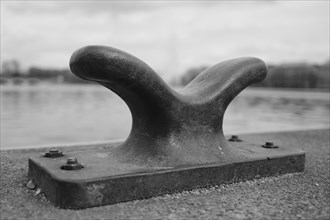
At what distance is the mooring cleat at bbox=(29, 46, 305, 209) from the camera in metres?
4.14

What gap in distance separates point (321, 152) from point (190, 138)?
11.8 ft

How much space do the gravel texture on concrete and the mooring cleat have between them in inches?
4.6

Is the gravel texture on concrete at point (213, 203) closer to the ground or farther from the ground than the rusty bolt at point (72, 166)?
closer to the ground

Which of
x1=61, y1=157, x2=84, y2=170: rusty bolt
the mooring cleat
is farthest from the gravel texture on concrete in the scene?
x1=61, y1=157, x2=84, y2=170: rusty bolt

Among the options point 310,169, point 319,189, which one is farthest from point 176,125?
point 310,169

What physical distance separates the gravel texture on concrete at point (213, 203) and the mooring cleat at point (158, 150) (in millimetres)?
117

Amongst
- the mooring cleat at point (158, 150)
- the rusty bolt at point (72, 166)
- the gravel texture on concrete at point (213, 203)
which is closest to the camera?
the gravel texture on concrete at point (213, 203)

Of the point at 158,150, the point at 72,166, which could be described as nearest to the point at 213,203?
the point at 158,150

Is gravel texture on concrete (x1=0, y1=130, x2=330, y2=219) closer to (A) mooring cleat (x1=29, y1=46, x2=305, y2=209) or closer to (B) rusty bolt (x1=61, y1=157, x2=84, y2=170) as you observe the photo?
(A) mooring cleat (x1=29, y1=46, x2=305, y2=209)

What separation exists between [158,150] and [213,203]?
3.12 feet

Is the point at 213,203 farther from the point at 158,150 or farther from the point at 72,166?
the point at 72,166

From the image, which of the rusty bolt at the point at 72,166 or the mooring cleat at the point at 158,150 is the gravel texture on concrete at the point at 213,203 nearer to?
the mooring cleat at the point at 158,150

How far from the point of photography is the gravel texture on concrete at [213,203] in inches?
153

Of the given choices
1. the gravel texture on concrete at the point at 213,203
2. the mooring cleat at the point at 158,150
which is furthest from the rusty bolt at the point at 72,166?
the gravel texture on concrete at the point at 213,203
